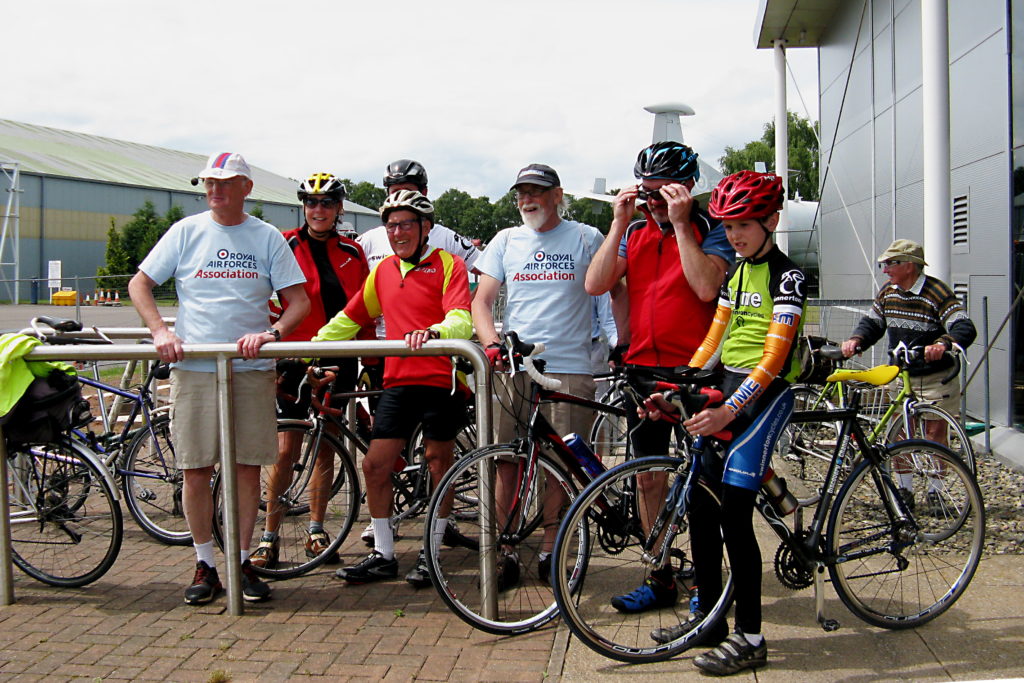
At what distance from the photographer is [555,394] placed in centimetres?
447

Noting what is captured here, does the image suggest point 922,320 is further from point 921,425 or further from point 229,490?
point 229,490

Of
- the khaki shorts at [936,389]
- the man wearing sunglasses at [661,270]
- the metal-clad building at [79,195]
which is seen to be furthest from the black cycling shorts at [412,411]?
the metal-clad building at [79,195]

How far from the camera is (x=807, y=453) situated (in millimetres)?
5863

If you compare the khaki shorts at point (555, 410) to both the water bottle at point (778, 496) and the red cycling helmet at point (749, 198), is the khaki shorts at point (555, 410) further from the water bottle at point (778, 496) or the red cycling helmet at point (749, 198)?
the red cycling helmet at point (749, 198)

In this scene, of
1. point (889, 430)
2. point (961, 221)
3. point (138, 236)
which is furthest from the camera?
point (138, 236)

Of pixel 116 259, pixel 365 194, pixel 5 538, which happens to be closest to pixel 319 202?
pixel 5 538

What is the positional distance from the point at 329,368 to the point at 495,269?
1.08 meters

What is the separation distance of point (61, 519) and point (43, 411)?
646 millimetres

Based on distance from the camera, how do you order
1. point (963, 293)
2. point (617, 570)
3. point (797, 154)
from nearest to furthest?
point (617, 570)
point (963, 293)
point (797, 154)

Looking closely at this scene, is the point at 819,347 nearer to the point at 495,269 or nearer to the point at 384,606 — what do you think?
the point at 495,269

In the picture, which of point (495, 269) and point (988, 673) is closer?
point (988, 673)

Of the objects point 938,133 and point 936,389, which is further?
point 938,133

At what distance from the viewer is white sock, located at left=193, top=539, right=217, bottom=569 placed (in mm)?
4711

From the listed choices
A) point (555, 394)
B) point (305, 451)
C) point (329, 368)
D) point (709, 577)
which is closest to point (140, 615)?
point (305, 451)
